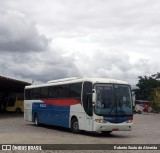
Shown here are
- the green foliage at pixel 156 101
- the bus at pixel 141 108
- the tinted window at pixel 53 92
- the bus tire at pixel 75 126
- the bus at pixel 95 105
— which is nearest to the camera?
the bus at pixel 95 105

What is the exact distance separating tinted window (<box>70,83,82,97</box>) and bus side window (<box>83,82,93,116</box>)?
56 centimetres

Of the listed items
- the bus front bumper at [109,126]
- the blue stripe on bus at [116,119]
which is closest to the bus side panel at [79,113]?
the bus front bumper at [109,126]

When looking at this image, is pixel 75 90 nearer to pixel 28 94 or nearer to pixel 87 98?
pixel 87 98

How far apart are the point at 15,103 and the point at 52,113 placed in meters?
27.9

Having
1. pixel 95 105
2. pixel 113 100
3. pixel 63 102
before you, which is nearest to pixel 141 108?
pixel 63 102

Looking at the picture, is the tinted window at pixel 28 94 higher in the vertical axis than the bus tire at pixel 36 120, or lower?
higher

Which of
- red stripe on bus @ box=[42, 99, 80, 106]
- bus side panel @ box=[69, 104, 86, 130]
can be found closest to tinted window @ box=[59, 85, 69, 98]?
red stripe on bus @ box=[42, 99, 80, 106]

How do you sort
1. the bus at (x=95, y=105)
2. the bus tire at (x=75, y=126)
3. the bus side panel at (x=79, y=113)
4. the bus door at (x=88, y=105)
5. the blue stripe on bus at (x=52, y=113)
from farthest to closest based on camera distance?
the blue stripe on bus at (x=52, y=113), the bus tire at (x=75, y=126), the bus side panel at (x=79, y=113), the bus door at (x=88, y=105), the bus at (x=95, y=105)

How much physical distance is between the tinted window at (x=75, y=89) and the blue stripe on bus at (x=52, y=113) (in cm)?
92

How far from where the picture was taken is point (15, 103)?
170ft

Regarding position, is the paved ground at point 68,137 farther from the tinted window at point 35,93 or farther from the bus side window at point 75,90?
the tinted window at point 35,93

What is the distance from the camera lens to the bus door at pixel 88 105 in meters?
20.0

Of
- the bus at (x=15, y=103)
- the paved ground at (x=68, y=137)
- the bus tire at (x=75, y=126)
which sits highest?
the bus at (x=15, y=103)

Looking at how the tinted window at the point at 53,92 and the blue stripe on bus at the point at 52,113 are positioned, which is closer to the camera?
the blue stripe on bus at the point at 52,113
